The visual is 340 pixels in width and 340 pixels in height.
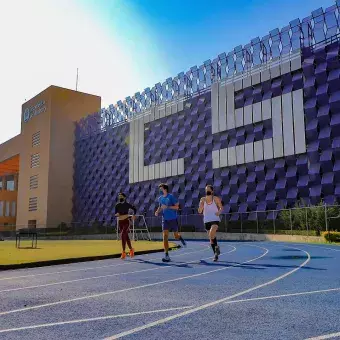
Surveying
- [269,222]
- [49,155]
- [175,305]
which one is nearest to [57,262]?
[175,305]

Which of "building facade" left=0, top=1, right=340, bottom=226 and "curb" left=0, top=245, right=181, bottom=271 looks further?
"building facade" left=0, top=1, right=340, bottom=226

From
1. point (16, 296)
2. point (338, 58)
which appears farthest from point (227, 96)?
point (16, 296)

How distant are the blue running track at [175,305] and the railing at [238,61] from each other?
1193 inches

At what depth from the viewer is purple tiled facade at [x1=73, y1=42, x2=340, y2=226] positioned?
106ft

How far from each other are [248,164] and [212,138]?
550 centimetres

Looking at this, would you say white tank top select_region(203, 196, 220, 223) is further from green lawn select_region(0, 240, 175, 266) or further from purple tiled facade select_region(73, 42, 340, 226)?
purple tiled facade select_region(73, 42, 340, 226)

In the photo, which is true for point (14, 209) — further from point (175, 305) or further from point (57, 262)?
point (175, 305)

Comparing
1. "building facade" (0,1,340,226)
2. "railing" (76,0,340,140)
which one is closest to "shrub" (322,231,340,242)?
"building facade" (0,1,340,226)

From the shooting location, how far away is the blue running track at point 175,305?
4070 millimetres

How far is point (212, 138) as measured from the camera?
42281 millimetres

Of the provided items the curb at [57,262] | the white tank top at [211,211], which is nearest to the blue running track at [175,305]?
the curb at [57,262]

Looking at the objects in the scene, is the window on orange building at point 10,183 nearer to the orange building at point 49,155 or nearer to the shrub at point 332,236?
the orange building at point 49,155

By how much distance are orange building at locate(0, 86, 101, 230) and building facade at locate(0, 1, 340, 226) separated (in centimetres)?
16

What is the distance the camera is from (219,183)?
40438mm
